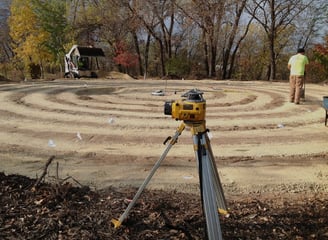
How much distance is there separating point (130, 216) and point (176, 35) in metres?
27.4

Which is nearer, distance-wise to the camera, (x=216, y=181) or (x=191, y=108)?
(x=191, y=108)

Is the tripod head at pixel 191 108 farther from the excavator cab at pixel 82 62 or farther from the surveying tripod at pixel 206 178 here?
the excavator cab at pixel 82 62

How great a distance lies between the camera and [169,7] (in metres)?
26.5

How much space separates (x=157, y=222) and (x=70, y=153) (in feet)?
10.8

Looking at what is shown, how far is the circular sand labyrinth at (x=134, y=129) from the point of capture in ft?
19.7

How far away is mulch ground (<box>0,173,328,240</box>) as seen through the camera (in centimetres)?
280

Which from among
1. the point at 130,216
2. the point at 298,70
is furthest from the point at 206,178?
the point at 298,70

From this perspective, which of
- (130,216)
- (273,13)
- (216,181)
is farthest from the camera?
(273,13)

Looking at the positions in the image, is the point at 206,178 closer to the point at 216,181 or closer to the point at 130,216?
the point at 216,181

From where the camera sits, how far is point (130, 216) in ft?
9.99

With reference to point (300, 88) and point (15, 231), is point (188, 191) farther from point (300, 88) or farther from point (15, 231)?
point (300, 88)

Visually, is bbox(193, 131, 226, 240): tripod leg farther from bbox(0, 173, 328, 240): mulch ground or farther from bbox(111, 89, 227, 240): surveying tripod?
bbox(0, 173, 328, 240): mulch ground

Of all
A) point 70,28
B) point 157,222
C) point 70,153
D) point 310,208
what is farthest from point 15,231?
point 70,28

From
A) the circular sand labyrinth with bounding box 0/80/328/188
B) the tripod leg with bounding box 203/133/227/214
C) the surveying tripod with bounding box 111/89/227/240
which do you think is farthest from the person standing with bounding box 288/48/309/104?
the surveying tripod with bounding box 111/89/227/240
